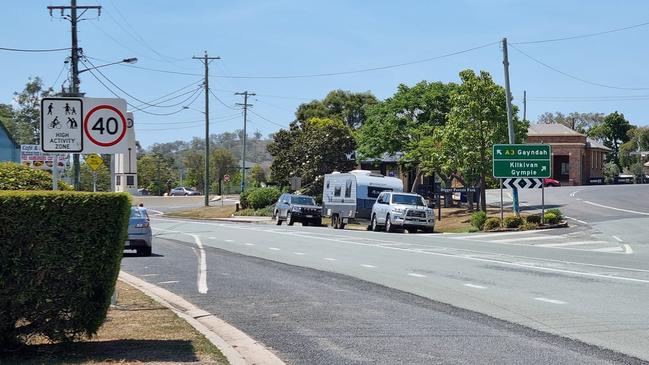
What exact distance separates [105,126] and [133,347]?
3.40 meters

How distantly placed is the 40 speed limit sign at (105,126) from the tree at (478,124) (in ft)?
108

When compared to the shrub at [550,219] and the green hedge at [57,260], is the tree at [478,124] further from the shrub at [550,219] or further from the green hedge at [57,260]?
the green hedge at [57,260]

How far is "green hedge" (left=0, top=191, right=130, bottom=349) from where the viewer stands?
6.68m

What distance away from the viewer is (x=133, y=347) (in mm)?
7523

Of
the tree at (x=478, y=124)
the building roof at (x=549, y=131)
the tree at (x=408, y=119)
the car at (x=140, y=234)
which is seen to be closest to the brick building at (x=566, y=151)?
the building roof at (x=549, y=131)

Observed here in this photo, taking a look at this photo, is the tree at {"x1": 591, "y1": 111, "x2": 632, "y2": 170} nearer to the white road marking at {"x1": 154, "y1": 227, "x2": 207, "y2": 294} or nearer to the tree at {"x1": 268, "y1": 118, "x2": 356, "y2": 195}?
the tree at {"x1": 268, "y1": 118, "x2": 356, "y2": 195}

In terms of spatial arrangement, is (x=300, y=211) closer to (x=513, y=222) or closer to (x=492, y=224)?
(x=492, y=224)

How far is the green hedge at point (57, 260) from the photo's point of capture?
6684 millimetres

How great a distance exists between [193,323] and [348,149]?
53832 mm

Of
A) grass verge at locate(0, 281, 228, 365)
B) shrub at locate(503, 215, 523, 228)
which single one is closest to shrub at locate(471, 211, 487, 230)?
shrub at locate(503, 215, 523, 228)

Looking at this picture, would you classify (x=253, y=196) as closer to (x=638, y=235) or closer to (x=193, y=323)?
(x=638, y=235)

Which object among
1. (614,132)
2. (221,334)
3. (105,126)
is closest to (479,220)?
(105,126)

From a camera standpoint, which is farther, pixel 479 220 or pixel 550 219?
pixel 479 220

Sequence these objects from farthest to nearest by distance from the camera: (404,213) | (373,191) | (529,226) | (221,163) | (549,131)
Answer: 1. (221,163)
2. (549,131)
3. (373,191)
4. (404,213)
5. (529,226)
